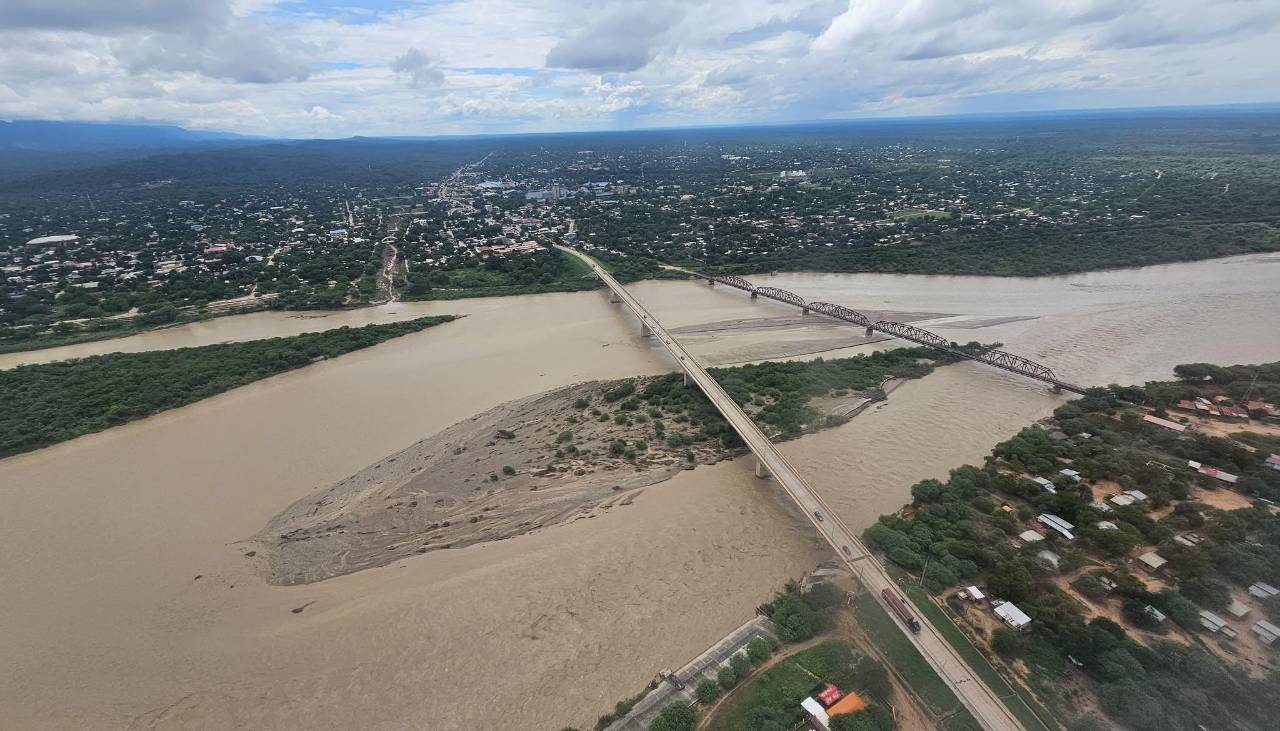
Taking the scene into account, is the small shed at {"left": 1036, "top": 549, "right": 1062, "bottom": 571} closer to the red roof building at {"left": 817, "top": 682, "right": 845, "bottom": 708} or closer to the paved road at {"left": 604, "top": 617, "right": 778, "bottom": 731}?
the red roof building at {"left": 817, "top": 682, "right": 845, "bottom": 708}

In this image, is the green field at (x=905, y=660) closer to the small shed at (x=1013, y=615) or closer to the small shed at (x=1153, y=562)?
the small shed at (x=1013, y=615)

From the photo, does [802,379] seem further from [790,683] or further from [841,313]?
[790,683]

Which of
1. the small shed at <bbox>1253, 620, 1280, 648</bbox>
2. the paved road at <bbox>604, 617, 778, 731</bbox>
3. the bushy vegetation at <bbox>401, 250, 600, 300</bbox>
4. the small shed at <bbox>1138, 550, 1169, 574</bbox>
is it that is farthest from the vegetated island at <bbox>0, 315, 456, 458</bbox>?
the small shed at <bbox>1253, 620, 1280, 648</bbox>

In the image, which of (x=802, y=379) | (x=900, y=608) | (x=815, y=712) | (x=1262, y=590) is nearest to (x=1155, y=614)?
(x=1262, y=590)

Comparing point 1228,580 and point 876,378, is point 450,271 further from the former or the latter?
point 1228,580

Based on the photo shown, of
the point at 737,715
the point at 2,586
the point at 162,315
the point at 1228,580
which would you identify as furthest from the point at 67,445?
the point at 1228,580
